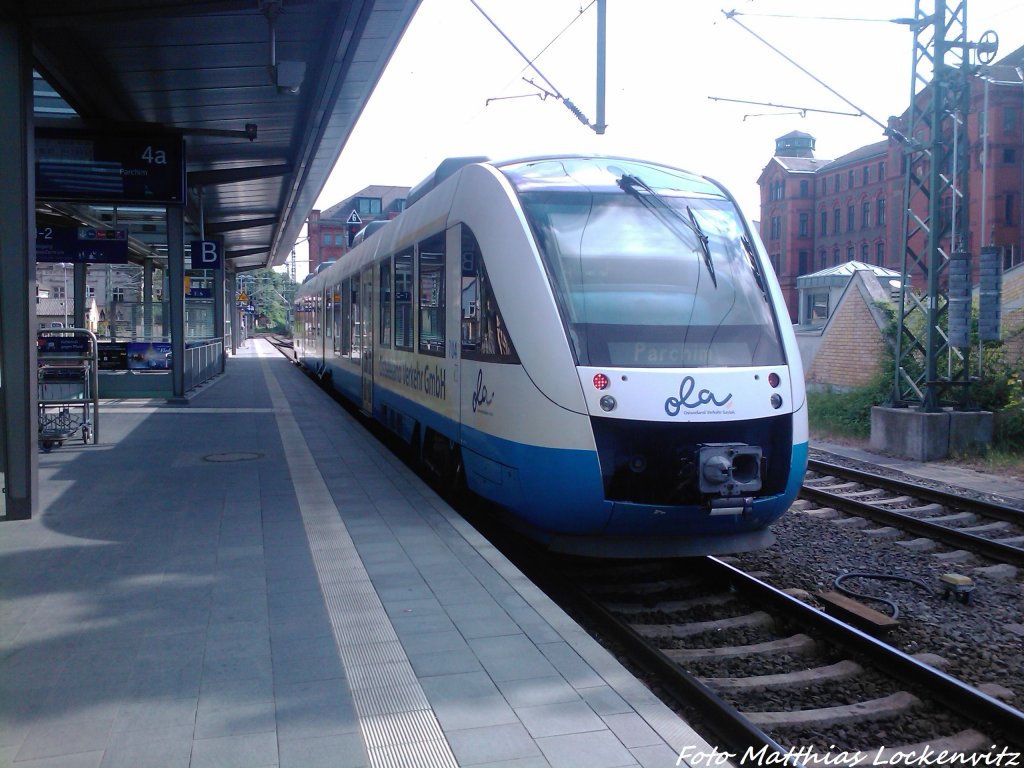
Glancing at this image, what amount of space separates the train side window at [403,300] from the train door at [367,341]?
6.39 ft

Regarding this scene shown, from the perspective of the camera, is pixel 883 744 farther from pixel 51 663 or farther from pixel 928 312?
pixel 928 312

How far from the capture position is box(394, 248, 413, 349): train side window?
32.6 feet

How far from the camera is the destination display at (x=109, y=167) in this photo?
11.3 metres

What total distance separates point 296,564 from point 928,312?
11686mm

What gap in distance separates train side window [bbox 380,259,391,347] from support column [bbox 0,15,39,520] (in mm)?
4442

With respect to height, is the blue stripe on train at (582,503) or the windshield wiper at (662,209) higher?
the windshield wiper at (662,209)

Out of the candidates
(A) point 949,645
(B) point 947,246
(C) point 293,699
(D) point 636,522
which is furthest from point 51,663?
(B) point 947,246

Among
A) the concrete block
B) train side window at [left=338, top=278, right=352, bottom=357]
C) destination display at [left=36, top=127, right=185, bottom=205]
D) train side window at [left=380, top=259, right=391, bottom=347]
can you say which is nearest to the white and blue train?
train side window at [left=380, top=259, right=391, bottom=347]

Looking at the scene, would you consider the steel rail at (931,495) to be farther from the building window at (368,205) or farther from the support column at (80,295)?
the building window at (368,205)

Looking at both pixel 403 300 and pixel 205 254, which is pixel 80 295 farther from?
pixel 403 300

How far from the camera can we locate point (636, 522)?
20.2 ft

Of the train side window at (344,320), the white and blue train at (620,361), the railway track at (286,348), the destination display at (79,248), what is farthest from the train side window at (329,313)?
the railway track at (286,348)

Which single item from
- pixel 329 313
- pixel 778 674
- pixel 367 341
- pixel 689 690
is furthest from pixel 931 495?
pixel 329 313

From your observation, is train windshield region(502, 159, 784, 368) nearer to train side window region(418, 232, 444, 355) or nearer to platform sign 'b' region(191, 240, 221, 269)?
train side window region(418, 232, 444, 355)
